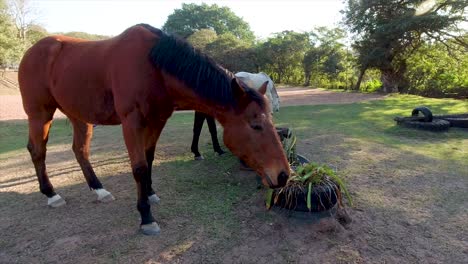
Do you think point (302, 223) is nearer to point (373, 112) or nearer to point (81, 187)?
point (81, 187)

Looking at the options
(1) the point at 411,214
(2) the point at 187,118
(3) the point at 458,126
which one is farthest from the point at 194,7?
(1) the point at 411,214

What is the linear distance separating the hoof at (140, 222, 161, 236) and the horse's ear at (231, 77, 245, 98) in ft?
4.45

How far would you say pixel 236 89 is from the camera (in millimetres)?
2240

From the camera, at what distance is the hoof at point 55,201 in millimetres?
3309

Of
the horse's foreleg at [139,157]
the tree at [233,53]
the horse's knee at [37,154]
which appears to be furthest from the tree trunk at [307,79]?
the horse's foreleg at [139,157]

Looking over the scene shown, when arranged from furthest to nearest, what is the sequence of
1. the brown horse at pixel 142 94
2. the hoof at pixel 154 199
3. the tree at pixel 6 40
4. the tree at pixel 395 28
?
the tree at pixel 395 28 < the tree at pixel 6 40 < the hoof at pixel 154 199 < the brown horse at pixel 142 94

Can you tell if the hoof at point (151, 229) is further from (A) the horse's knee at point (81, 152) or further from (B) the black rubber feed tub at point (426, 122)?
(B) the black rubber feed tub at point (426, 122)

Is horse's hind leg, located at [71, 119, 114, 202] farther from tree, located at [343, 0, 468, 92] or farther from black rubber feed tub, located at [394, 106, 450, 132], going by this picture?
tree, located at [343, 0, 468, 92]

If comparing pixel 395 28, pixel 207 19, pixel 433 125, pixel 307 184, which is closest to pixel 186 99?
Result: pixel 307 184

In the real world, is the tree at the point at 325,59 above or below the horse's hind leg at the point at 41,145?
above

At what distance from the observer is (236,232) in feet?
8.68

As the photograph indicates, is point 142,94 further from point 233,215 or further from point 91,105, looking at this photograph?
point 233,215

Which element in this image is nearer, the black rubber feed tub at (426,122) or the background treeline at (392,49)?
the black rubber feed tub at (426,122)

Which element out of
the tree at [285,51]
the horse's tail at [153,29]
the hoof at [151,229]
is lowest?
the hoof at [151,229]
